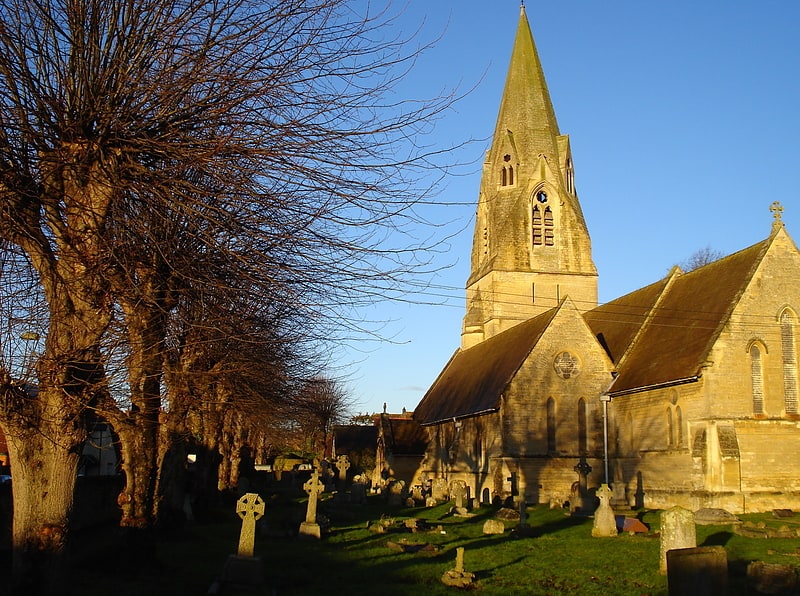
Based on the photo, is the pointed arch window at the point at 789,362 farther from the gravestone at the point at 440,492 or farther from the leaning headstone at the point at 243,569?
the leaning headstone at the point at 243,569

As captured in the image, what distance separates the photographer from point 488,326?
47.1 metres

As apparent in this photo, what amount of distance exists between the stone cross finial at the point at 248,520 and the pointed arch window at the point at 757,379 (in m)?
18.4

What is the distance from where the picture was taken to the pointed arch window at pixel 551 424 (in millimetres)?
31656

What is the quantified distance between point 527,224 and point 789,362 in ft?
70.5

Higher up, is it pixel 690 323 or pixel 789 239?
pixel 789 239

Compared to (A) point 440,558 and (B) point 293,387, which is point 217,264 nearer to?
(A) point 440,558

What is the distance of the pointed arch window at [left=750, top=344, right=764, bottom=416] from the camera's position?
2591cm

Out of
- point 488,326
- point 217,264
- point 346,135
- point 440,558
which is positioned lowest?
point 440,558

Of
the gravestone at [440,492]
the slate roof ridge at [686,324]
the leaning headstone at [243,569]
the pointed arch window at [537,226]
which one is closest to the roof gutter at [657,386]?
the slate roof ridge at [686,324]

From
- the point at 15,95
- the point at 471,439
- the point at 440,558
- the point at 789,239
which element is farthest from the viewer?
the point at 471,439

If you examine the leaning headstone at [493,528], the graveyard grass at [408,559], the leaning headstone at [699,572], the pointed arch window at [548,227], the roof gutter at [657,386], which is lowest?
the graveyard grass at [408,559]

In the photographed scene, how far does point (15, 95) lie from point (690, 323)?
26370mm

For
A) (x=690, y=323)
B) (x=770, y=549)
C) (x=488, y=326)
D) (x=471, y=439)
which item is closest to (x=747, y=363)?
(x=690, y=323)

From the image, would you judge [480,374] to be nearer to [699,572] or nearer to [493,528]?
[493,528]
